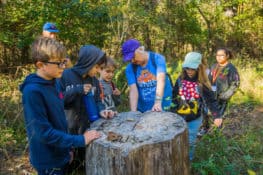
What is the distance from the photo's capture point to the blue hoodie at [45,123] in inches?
98.8

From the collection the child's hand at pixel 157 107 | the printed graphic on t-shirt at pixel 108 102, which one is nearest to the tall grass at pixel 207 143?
the child's hand at pixel 157 107

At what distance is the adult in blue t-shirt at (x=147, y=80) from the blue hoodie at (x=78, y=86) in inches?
20.8

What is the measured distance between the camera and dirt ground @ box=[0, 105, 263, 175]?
3996 millimetres

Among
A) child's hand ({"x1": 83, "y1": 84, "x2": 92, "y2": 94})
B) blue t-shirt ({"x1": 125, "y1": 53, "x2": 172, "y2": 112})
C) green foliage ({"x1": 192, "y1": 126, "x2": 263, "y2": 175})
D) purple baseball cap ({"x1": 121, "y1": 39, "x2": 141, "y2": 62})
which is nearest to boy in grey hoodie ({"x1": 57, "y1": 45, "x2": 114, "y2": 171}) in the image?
child's hand ({"x1": 83, "y1": 84, "x2": 92, "y2": 94})

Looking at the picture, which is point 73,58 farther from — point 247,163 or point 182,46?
point 247,163

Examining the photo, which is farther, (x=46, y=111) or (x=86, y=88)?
(x=86, y=88)

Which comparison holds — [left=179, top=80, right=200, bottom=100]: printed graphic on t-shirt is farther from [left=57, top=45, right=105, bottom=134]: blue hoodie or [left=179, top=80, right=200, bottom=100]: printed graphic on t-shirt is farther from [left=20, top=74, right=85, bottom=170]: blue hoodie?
[left=20, top=74, right=85, bottom=170]: blue hoodie

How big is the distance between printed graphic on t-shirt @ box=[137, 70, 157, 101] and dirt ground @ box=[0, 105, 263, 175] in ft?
5.25

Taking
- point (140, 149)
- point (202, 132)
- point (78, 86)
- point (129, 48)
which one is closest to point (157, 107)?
point (129, 48)

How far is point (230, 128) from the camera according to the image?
5.95m

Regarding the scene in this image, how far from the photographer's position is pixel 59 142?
8.46 ft

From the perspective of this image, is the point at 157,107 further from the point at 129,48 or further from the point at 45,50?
the point at 45,50

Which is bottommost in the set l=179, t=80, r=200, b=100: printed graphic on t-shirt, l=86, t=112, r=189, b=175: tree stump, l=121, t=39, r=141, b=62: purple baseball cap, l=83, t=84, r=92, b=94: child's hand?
l=86, t=112, r=189, b=175: tree stump

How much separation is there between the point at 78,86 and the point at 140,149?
36.9 inches
